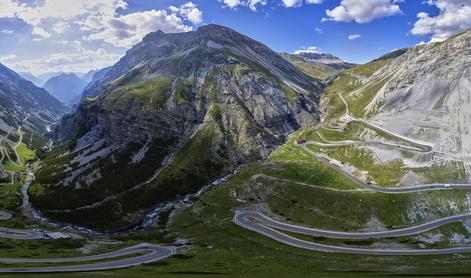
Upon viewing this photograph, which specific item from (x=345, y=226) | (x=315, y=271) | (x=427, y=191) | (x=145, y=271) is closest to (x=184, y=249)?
(x=145, y=271)

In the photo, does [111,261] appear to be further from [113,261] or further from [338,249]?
[338,249]

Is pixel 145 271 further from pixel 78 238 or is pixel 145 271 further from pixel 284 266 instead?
pixel 78 238

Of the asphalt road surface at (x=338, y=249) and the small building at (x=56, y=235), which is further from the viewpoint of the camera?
the small building at (x=56, y=235)

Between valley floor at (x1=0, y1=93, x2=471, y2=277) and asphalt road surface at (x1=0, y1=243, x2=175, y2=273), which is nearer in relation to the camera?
asphalt road surface at (x1=0, y1=243, x2=175, y2=273)

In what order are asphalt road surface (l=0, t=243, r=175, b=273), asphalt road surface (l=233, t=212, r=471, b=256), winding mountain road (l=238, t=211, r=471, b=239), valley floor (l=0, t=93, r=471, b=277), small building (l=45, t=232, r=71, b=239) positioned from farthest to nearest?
small building (l=45, t=232, r=71, b=239)
winding mountain road (l=238, t=211, r=471, b=239)
asphalt road surface (l=233, t=212, r=471, b=256)
valley floor (l=0, t=93, r=471, b=277)
asphalt road surface (l=0, t=243, r=175, b=273)

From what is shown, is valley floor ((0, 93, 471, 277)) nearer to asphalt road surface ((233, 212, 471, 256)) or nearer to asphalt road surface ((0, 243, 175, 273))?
asphalt road surface ((233, 212, 471, 256))

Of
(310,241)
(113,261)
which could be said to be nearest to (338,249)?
(310,241)

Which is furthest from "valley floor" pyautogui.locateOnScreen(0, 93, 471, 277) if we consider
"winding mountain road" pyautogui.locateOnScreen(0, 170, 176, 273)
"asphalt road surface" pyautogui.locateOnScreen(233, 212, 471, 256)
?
"winding mountain road" pyautogui.locateOnScreen(0, 170, 176, 273)

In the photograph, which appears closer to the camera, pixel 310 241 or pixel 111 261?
pixel 111 261

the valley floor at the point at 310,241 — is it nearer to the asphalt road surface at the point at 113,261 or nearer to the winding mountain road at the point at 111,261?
the winding mountain road at the point at 111,261

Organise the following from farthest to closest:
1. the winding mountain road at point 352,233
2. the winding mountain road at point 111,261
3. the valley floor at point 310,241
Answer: the winding mountain road at point 352,233 < the valley floor at point 310,241 < the winding mountain road at point 111,261

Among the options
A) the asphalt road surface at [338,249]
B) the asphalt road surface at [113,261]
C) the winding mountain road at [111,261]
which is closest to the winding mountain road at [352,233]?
the asphalt road surface at [338,249]
